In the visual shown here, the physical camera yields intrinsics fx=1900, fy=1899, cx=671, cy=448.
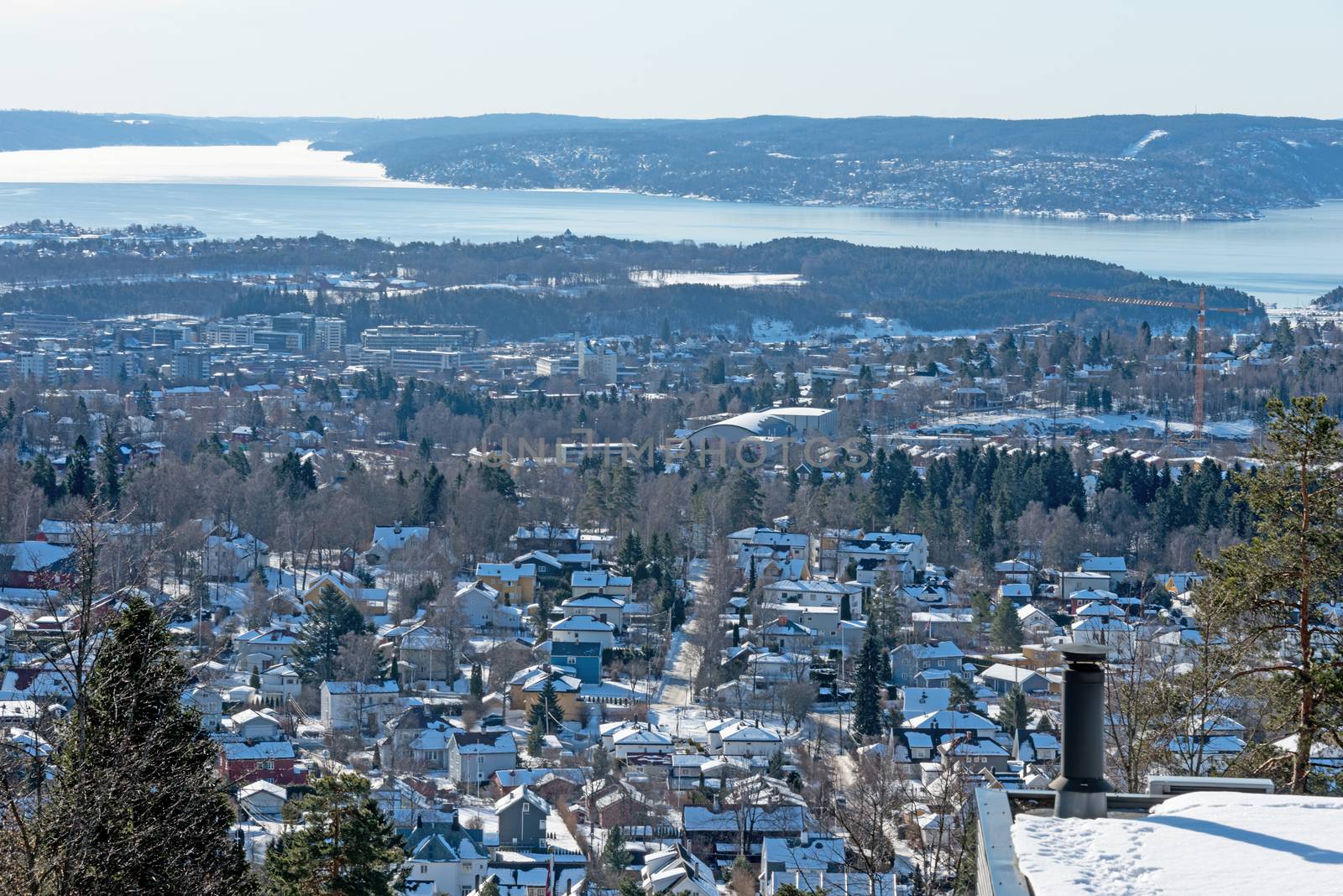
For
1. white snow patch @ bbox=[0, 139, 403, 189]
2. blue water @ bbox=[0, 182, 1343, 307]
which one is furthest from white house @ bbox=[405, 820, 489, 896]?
white snow patch @ bbox=[0, 139, 403, 189]

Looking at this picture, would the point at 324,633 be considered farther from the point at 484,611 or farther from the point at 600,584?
the point at 600,584

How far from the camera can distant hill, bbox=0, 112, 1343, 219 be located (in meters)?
110

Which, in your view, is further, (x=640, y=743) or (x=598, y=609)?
(x=598, y=609)

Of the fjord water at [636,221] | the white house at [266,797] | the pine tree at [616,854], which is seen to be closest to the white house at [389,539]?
the white house at [266,797]

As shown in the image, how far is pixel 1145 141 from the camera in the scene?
11950 centimetres

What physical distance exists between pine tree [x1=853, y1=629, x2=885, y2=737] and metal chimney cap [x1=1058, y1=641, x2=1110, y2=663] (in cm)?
1078

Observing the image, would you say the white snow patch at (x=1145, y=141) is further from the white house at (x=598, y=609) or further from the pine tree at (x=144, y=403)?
the white house at (x=598, y=609)

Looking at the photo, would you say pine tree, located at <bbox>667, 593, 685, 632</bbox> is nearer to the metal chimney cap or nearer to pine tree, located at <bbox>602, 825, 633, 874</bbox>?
pine tree, located at <bbox>602, 825, 633, 874</bbox>

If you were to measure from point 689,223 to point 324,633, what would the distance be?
79.5m

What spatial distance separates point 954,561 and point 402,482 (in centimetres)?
673

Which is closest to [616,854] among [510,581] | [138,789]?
[138,789]

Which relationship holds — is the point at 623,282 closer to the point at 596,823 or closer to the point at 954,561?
the point at 954,561

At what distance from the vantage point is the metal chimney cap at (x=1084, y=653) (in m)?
4.00

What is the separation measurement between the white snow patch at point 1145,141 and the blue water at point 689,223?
1036cm
